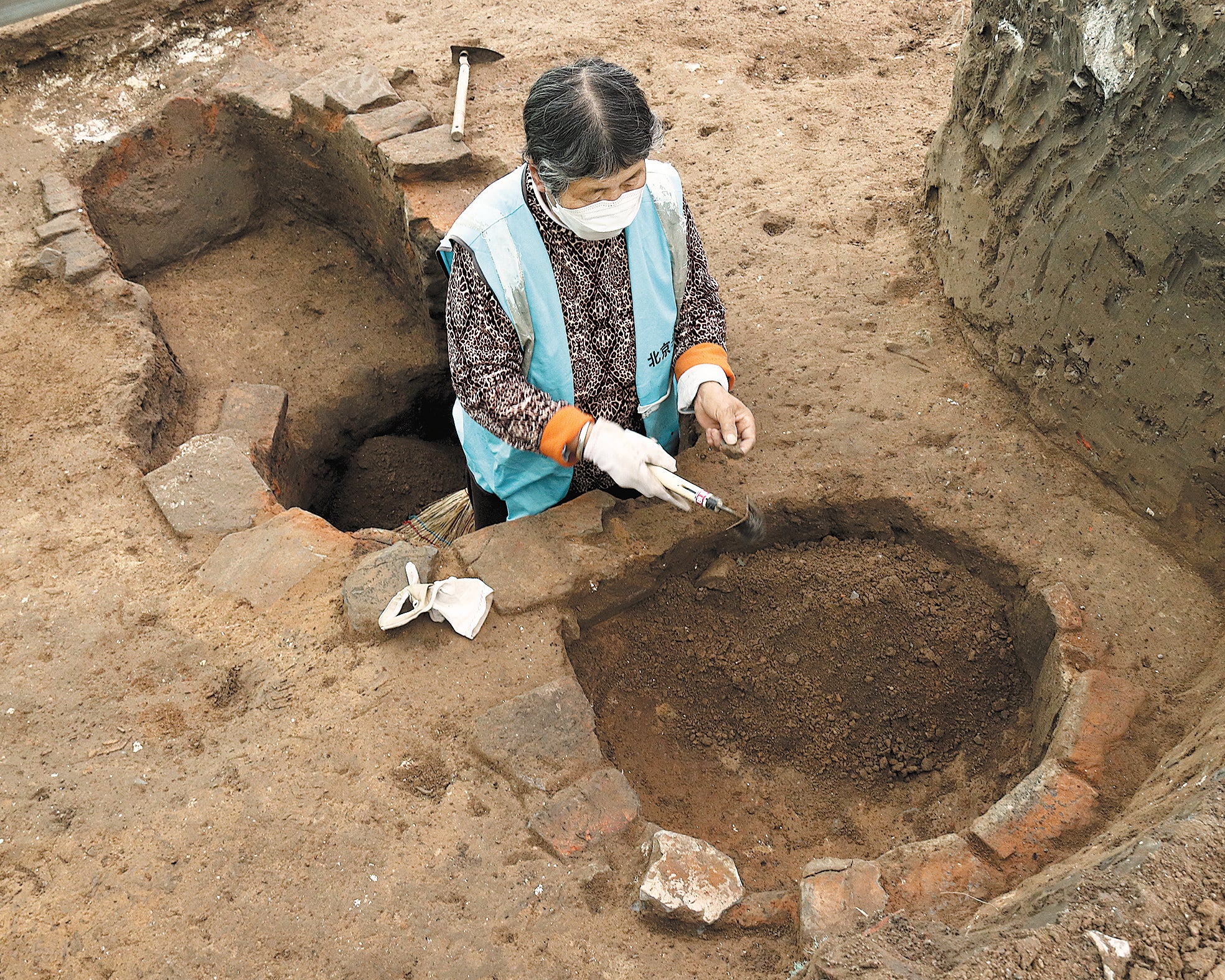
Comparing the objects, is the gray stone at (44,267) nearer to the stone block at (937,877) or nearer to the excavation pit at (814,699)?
the excavation pit at (814,699)

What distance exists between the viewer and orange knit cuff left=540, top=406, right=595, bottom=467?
8.24 ft

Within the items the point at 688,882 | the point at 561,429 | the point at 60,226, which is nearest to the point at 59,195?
the point at 60,226

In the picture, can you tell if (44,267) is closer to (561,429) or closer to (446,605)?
(446,605)

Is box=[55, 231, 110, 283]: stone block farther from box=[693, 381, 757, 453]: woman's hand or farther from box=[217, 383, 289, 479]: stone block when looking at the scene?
box=[693, 381, 757, 453]: woman's hand

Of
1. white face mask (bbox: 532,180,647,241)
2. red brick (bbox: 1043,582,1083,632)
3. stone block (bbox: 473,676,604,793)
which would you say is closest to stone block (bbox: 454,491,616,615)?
stone block (bbox: 473,676,604,793)

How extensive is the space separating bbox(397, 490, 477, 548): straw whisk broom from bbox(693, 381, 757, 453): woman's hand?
148cm

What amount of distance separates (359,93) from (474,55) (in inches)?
32.7

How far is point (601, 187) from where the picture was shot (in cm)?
228

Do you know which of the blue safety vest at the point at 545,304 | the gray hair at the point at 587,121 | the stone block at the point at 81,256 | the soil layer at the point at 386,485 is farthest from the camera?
the soil layer at the point at 386,485

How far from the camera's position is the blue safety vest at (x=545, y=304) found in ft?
8.08

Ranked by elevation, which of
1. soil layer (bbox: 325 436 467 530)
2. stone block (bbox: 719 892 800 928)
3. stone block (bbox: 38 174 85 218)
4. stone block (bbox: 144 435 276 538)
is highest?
stone block (bbox: 719 892 800 928)

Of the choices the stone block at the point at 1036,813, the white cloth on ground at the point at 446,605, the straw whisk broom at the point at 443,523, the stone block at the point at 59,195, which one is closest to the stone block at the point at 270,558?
the white cloth on ground at the point at 446,605

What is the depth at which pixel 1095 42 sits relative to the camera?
2.65 meters

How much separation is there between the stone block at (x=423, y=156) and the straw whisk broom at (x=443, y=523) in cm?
142
